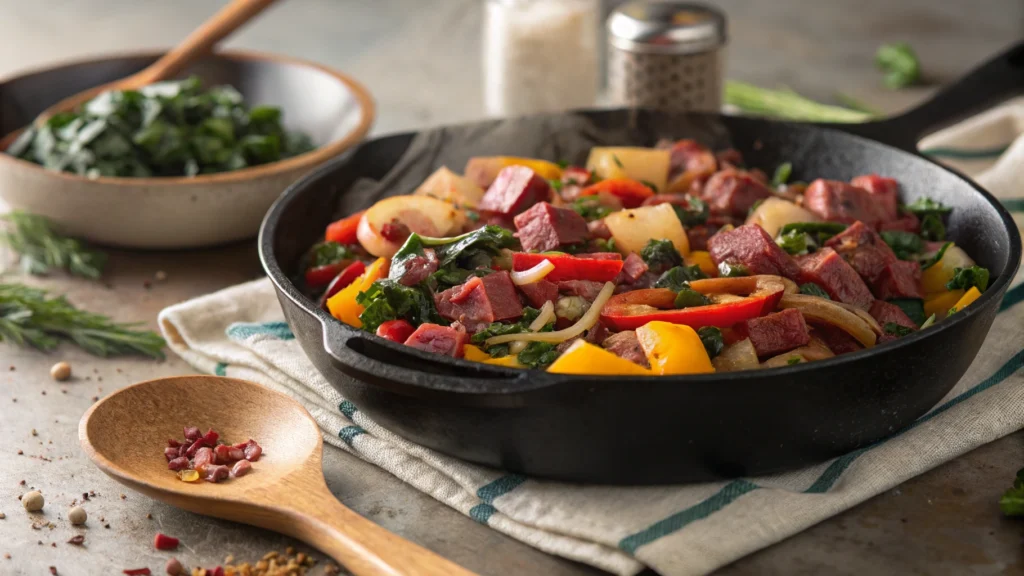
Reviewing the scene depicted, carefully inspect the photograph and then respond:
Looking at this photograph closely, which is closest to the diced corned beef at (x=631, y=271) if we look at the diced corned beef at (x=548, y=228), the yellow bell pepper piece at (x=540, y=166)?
the diced corned beef at (x=548, y=228)

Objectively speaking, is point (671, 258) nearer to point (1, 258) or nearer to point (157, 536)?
point (157, 536)

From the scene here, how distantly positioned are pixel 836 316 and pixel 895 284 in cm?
31

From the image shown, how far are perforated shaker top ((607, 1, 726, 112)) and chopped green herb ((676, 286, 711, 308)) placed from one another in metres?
1.78

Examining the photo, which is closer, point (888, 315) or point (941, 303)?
point (888, 315)

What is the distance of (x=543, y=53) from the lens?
14.3ft

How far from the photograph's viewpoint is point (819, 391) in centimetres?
204

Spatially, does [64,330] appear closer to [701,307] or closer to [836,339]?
[701,307]

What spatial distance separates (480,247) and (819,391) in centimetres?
94

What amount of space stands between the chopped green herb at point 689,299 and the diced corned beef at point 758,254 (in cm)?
21

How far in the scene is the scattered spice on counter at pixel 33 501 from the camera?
7.56ft

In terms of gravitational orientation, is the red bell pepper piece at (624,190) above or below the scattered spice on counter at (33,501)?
above

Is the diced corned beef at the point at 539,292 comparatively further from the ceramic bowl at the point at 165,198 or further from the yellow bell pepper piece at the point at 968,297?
the ceramic bowl at the point at 165,198

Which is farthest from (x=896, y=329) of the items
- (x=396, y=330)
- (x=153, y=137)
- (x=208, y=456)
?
(x=153, y=137)

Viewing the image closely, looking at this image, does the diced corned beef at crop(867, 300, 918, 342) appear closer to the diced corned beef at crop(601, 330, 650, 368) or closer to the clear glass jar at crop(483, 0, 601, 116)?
the diced corned beef at crop(601, 330, 650, 368)
